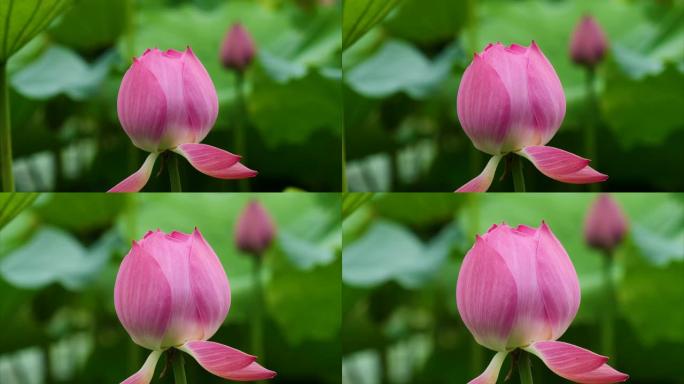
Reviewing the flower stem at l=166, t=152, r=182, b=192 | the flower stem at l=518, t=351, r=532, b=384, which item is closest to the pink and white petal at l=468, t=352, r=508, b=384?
the flower stem at l=518, t=351, r=532, b=384

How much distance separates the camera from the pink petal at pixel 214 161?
899 mm

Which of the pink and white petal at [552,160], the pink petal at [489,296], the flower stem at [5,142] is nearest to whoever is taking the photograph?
the pink petal at [489,296]

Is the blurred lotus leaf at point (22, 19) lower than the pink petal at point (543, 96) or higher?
higher

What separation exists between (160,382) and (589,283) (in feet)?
1.65

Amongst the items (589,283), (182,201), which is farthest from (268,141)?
(589,283)

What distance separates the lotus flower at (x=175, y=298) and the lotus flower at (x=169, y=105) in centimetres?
11

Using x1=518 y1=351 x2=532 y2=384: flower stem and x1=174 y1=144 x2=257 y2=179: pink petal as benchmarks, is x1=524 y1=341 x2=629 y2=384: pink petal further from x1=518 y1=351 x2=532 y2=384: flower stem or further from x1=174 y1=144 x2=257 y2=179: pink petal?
x1=174 y1=144 x2=257 y2=179: pink petal

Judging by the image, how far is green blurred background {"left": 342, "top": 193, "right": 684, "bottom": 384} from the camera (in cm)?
102

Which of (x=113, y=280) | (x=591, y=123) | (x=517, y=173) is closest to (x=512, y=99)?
(x=517, y=173)

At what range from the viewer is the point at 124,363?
1.01 meters

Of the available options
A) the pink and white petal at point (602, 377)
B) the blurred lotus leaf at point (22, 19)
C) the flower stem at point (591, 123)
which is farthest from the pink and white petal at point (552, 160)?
the blurred lotus leaf at point (22, 19)

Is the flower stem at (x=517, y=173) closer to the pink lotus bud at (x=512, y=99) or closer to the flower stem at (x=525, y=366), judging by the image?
the pink lotus bud at (x=512, y=99)

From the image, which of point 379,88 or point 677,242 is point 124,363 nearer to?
point 379,88

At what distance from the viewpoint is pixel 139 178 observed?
37.5 inches
